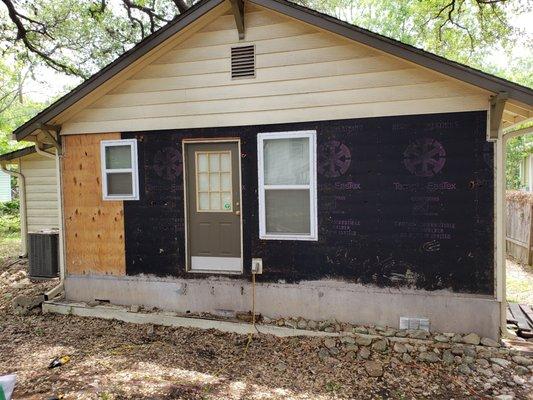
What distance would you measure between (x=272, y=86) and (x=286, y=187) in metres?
A: 1.40

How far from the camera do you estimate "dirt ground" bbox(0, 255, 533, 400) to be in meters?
3.84

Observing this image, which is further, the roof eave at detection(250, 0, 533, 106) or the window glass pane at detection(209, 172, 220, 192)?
the window glass pane at detection(209, 172, 220, 192)

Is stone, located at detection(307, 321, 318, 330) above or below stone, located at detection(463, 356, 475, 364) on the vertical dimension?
above

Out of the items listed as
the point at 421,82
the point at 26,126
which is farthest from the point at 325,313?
the point at 26,126

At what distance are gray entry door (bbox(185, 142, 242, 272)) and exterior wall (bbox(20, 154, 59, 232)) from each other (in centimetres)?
577

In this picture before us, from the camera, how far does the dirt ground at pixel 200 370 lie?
3836 mm

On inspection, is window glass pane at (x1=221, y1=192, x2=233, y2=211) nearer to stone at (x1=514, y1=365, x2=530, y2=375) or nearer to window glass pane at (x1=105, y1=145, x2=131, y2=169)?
window glass pane at (x1=105, y1=145, x2=131, y2=169)

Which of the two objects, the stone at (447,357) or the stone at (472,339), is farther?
the stone at (472,339)

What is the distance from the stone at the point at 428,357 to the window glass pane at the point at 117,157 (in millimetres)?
4859

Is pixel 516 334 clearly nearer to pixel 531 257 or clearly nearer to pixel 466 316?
pixel 466 316

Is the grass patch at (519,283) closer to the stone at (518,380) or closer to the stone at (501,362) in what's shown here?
the stone at (501,362)

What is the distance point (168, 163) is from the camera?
5.91m

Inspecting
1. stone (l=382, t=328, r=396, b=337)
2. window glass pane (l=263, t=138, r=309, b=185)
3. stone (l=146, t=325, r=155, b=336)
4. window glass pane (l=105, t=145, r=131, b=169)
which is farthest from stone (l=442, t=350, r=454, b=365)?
window glass pane (l=105, t=145, r=131, b=169)

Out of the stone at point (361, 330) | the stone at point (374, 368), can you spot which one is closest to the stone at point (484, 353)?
the stone at point (374, 368)
